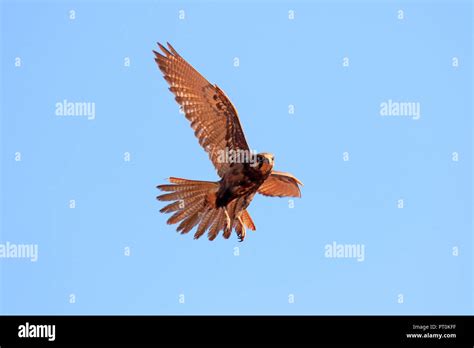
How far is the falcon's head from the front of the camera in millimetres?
18156

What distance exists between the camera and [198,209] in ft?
62.2

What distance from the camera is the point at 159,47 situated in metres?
18.9

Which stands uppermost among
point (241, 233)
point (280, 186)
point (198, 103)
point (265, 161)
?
point (198, 103)

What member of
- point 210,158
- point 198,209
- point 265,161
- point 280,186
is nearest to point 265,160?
point 265,161

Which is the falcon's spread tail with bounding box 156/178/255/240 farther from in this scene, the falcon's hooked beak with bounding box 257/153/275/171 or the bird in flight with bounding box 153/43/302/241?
the falcon's hooked beak with bounding box 257/153/275/171

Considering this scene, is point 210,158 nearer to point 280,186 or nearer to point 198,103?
point 198,103

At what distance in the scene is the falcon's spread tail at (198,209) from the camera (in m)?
18.8

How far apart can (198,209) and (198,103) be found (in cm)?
205

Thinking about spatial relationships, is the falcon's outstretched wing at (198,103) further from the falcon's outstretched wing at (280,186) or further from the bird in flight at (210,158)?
the falcon's outstretched wing at (280,186)

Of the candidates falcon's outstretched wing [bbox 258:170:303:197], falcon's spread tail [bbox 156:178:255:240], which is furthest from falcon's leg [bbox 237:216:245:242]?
falcon's outstretched wing [bbox 258:170:303:197]
